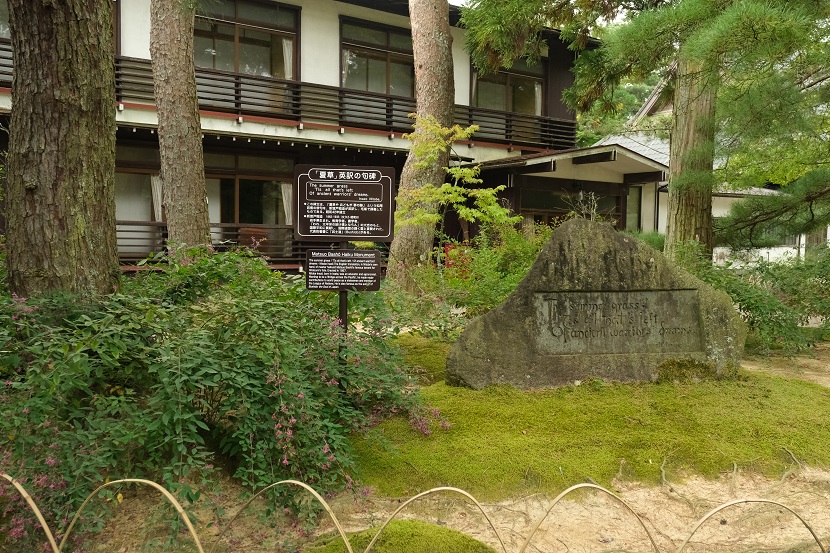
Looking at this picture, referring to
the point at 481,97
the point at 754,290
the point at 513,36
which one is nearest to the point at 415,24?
the point at 513,36

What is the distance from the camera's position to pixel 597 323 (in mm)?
5223

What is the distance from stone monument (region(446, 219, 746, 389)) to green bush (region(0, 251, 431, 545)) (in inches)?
45.4

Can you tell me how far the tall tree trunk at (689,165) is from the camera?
835cm

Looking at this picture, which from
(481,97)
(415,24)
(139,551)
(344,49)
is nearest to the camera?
(139,551)

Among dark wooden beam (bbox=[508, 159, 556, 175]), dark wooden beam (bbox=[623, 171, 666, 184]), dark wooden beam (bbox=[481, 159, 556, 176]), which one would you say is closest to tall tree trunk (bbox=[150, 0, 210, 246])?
dark wooden beam (bbox=[481, 159, 556, 176])

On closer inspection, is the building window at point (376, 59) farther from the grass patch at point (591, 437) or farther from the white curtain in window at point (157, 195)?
the grass patch at point (591, 437)

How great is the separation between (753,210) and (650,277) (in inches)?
154

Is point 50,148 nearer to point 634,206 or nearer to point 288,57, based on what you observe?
point 288,57

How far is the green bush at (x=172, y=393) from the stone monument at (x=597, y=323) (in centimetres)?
115

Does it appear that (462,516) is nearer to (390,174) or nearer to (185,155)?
(390,174)

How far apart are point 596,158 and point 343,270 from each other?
38.4ft

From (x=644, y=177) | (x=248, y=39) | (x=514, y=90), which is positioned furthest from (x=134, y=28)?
(x=644, y=177)

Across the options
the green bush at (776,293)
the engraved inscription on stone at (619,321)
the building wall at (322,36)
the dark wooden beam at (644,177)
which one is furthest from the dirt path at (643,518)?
the dark wooden beam at (644,177)

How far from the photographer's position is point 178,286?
14.3ft
